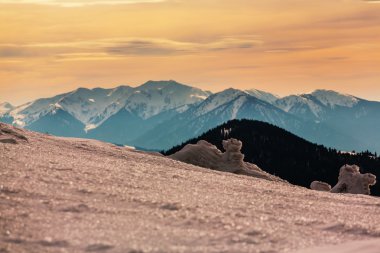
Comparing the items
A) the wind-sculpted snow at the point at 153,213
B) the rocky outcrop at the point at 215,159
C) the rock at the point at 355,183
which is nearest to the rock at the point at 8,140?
the wind-sculpted snow at the point at 153,213

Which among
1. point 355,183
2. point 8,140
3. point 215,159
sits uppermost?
point 8,140

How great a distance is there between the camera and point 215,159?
60156 mm

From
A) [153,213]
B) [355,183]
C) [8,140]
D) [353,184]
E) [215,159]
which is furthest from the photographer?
[355,183]

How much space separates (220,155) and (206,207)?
38701 mm

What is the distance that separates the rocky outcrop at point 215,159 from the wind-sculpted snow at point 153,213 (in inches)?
962

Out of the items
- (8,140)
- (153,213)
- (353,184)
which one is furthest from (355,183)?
(153,213)

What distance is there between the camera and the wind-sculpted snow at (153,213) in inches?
673

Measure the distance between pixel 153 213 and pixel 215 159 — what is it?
39.8 m

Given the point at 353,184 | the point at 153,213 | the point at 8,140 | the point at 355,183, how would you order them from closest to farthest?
the point at 153,213 < the point at 8,140 < the point at 353,184 < the point at 355,183

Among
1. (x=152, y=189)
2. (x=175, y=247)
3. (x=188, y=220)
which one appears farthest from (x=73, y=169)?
(x=175, y=247)

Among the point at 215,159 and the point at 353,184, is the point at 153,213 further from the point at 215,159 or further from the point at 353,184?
the point at 353,184

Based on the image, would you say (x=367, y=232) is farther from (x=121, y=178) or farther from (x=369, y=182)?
(x=369, y=182)

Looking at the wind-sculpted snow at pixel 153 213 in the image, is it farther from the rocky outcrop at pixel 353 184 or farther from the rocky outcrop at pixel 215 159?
the rocky outcrop at pixel 353 184

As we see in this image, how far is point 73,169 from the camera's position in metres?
29.1
